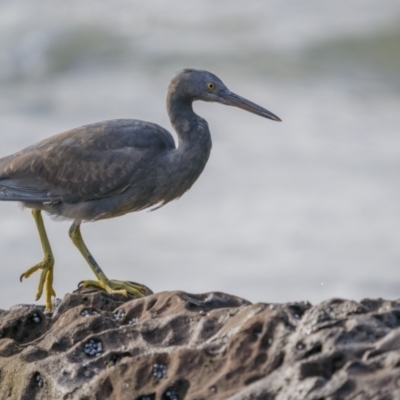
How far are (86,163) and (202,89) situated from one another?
0.96 metres

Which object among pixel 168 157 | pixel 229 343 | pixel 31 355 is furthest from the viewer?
pixel 168 157

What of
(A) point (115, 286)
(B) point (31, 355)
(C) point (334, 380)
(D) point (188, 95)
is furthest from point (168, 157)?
(C) point (334, 380)

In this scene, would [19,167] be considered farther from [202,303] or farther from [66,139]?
[202,303]

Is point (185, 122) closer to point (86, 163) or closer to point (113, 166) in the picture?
point (113, 166)

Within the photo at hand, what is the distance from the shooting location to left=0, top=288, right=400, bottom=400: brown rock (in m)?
4.09

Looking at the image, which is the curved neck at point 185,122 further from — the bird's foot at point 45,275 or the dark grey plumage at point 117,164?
the bird's foot at point 45,275

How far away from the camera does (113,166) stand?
7598mm

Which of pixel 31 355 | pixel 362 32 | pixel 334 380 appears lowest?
pixel 334 380

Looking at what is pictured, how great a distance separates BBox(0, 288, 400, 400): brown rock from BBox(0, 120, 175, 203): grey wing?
2.06 meters

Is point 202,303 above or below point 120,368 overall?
above

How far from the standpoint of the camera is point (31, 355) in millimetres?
5199

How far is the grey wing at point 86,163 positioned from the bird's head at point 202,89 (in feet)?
1.07

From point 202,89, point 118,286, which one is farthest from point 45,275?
point 202,89

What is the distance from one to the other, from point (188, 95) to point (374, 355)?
12.8 feet
